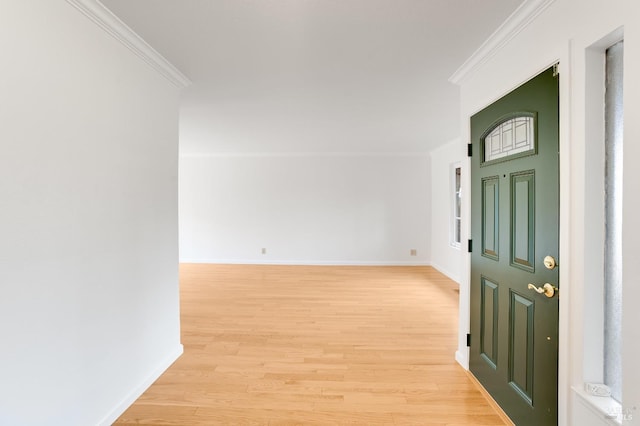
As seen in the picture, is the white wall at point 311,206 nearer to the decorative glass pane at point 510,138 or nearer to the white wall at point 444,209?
the white wall at point 444,209

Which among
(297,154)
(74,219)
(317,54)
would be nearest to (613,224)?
(317,54)

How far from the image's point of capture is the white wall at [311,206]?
6.41 meters

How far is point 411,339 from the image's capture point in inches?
115

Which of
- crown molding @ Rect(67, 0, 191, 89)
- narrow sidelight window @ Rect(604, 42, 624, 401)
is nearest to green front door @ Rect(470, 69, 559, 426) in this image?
narrow sidelight window @ Rect(604, 42, 624, 401)

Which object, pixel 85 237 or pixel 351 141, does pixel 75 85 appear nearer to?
pixel 85 237

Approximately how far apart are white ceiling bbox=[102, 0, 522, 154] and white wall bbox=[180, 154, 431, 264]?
2.43 metres

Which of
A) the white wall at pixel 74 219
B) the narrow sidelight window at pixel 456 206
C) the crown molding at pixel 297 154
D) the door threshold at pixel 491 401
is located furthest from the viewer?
the crown molding at pixel 297 154

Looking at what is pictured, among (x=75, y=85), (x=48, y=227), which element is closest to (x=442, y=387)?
(x=48, y=227)

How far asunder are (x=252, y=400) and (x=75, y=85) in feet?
7.29

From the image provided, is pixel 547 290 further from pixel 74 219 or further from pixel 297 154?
pixel 297 154

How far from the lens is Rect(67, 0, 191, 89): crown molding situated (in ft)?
5.21

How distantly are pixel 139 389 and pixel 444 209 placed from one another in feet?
17.7

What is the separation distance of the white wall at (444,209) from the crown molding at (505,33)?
299cm

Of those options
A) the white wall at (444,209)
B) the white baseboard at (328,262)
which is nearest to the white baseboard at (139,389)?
the white baseboard at (328,262)
